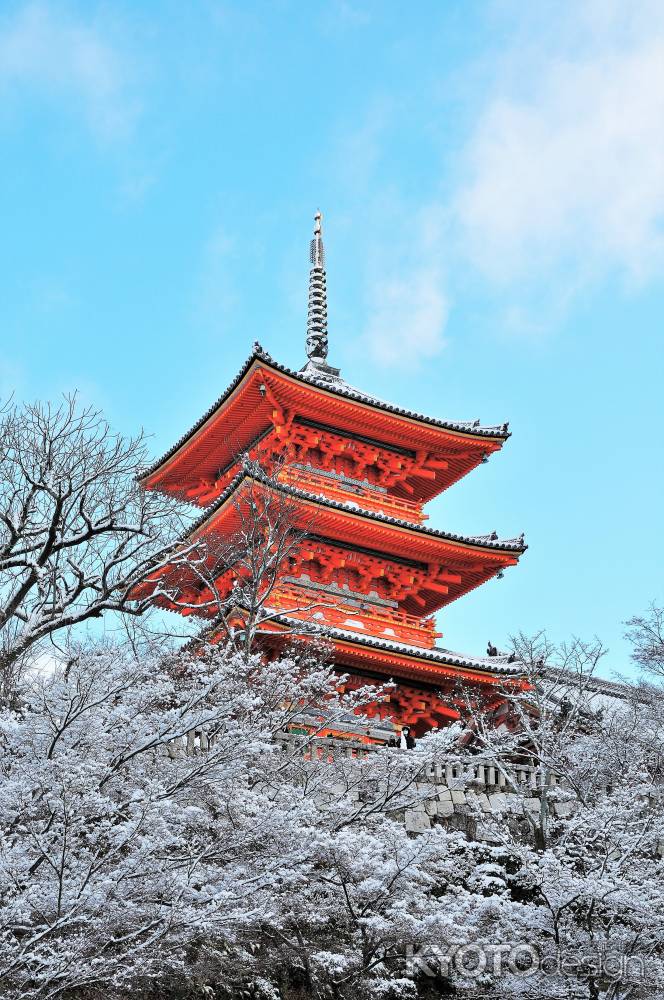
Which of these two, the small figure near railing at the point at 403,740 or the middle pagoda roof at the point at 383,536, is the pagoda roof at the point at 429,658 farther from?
the middle pagoda roof at the point at 383,536

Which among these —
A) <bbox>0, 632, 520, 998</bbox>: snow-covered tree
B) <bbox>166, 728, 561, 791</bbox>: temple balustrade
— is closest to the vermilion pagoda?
<bbox>166, 728, 561, 791</bbox>: temple balustrade

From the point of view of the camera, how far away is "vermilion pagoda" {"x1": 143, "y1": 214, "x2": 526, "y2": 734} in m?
20.2

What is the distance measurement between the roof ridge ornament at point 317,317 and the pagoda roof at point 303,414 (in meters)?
0.53

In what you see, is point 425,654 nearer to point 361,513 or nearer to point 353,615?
point 353,615

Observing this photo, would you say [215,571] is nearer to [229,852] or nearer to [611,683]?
[229,852]

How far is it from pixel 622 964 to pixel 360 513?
1145 centimetres

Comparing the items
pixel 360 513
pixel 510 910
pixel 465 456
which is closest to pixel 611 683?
pixel 465 456

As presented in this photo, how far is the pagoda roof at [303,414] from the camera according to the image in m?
21.8

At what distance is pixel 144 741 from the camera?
30.4ft

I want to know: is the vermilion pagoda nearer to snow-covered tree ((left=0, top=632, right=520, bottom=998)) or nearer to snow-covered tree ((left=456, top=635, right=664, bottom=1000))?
snow-covered tree ((left=456, top=635, right=664, bottom=1000))

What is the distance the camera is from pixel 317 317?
28562 mm

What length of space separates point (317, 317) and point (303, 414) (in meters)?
6.59

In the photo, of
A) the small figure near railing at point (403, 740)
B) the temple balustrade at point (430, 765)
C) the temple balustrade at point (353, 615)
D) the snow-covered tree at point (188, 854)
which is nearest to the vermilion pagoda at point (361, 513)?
the temple balustrade at point (353, 615)

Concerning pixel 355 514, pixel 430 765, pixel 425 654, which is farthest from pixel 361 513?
pixel 430 765
